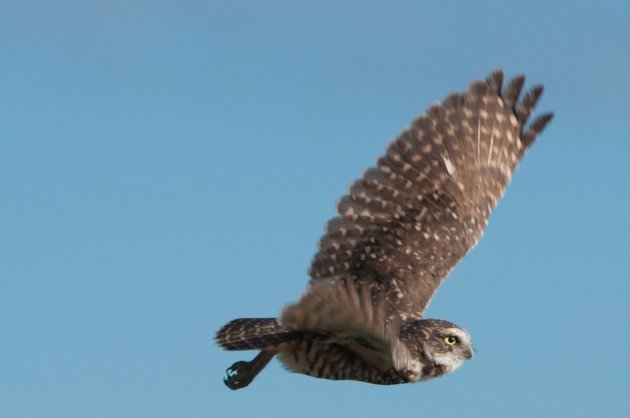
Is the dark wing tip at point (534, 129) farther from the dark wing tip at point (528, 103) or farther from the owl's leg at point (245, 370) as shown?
the owl's leg at point (245, 370)

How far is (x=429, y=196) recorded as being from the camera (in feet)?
57.6

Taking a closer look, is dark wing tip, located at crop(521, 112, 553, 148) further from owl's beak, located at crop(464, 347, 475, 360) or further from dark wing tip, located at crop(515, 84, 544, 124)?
owl's beak, located at crop(464, 347, 475, 360)

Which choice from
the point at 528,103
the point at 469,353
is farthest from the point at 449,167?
the point at 469,353

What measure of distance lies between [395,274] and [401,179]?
1.44 meters

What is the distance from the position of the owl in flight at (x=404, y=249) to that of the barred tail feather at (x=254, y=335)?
0.01 metres

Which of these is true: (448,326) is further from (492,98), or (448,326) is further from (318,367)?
(492,98)

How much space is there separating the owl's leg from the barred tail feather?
1.00m

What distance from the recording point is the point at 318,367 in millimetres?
14891

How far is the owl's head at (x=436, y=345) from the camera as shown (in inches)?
591

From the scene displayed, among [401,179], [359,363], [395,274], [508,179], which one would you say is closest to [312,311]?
[359,363]

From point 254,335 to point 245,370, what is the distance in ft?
4.81

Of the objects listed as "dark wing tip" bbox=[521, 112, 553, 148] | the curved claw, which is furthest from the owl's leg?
"dark wing tip" bbox=[521, 112, 553, 148]

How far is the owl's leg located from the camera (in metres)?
16.3

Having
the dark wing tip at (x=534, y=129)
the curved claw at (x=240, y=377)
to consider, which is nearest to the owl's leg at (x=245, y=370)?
the curved claw at (x=240, y=377)
